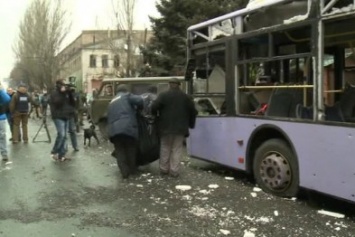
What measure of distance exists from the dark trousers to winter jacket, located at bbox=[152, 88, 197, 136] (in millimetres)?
607

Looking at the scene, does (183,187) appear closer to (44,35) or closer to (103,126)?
(103,126)

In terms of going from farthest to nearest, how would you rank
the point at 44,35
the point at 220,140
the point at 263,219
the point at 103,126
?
the point at 44,35
the point at 103,126
the point at 220,140
the point at 263,219

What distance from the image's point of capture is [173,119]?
29.3 feet

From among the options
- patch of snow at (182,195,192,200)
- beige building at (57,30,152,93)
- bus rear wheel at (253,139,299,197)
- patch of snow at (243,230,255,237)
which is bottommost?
patch of snow at (243,230,255,237)

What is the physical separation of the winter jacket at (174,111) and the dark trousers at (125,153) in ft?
1.99

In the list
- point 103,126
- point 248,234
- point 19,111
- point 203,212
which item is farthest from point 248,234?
point 19,111

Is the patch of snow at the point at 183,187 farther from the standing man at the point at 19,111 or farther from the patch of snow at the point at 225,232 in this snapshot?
the standing man at the point at 19,111

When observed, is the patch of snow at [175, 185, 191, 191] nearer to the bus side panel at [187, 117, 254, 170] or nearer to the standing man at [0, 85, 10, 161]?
the bus side panel at [187, 117, 254, 170]

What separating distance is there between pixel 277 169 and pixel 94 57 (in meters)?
71.0

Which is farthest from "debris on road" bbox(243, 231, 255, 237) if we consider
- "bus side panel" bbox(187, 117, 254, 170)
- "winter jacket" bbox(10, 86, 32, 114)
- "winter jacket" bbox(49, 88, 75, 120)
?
"winter jacket" bbox(10, 86, 32, 114)

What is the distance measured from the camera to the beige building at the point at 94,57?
119 feet

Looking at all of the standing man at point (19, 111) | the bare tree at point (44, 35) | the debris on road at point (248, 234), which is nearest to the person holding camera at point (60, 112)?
the standing man at point (19, 111)

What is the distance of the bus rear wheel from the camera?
7027 millimetres

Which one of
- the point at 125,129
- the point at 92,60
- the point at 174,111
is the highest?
the point at 92,60
